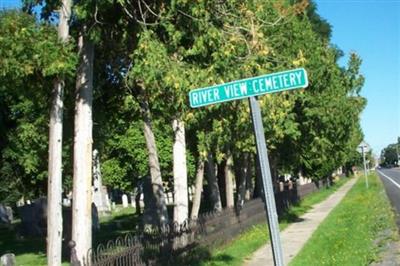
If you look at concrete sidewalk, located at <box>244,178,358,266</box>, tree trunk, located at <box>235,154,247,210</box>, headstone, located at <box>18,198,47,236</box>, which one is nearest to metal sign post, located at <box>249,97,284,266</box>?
concrete sidewalk, located at <box>244,178,358,266</box>

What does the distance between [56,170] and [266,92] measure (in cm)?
394

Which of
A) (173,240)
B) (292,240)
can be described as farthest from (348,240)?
(173,240)

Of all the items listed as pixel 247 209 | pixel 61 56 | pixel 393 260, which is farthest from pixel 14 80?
pixel 247 209

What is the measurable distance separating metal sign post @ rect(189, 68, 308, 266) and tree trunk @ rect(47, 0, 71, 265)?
344cm

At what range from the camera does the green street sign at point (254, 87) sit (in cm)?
552

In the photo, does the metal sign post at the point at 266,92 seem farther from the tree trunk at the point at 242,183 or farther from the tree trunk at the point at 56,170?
the tree trunk at the point at 242,183

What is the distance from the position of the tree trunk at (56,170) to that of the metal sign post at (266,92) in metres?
3.44

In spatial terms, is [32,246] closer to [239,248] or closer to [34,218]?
[34,218]

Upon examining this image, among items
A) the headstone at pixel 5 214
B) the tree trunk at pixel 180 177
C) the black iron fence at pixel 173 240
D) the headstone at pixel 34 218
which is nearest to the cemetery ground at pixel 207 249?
the black iron fence at pixel 173 240

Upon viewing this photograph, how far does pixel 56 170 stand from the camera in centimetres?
859

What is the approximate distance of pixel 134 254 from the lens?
30.3 ft

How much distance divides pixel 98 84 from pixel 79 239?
10.5 ft

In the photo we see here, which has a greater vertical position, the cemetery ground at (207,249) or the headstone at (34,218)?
the headstone at (34,218)

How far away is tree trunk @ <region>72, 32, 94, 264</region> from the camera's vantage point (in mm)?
8688
